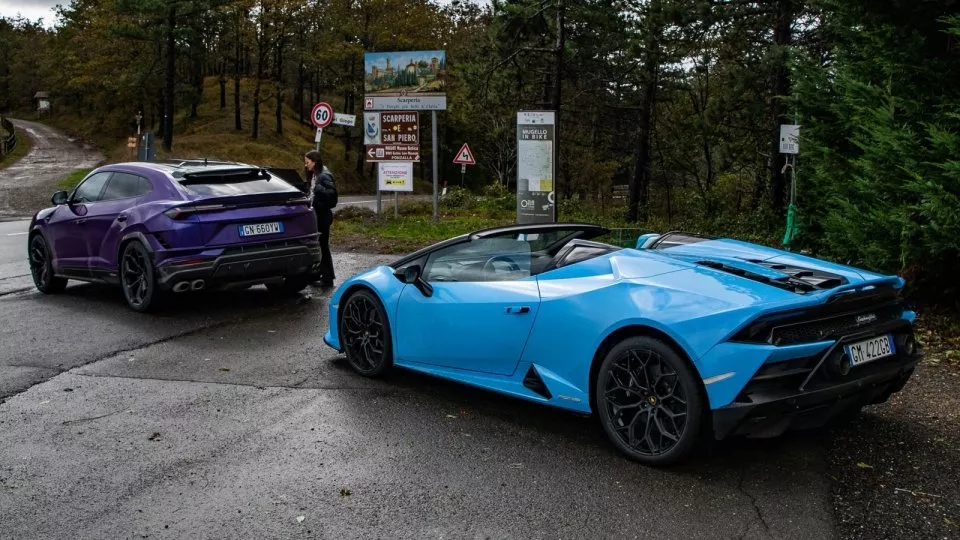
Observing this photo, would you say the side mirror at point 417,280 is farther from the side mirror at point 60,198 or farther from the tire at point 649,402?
the side mirror at point 60,198

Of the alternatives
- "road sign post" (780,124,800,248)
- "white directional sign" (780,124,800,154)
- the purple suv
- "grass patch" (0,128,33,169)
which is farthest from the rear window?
"grass patch" (0,128,33,169)

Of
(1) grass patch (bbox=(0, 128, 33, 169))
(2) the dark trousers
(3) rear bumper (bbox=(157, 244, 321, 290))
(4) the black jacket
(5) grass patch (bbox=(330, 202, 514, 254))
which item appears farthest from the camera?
(1) grass patch (bbox=(0, 128, 33, 169))

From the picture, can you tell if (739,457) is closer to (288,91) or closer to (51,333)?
(51,333)

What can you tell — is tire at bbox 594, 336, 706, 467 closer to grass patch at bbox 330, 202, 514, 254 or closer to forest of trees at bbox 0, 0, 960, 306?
forest of trees at bbox 0, 0, 960, 306

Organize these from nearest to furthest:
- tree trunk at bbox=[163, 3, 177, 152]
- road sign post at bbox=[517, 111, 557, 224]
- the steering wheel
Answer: the steering wheel → road sign post at bbox=[517, 111, 557, 224] → tree trunk at bbox=[163, 3, 177, 152]

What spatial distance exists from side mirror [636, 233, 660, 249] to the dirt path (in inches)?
952

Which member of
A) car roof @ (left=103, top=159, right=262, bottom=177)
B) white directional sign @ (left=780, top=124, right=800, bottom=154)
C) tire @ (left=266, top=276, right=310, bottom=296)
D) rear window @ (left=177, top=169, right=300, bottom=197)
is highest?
white directional sign @ (left=780, top=124, right=800, bottom=154)

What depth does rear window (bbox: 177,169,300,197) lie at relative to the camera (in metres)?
8.83

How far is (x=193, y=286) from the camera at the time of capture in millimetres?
8562

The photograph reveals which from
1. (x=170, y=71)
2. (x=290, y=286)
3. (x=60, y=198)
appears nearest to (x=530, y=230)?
(x=290, y=286)

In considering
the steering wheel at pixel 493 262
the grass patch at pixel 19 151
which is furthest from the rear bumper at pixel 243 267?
the grass patch at pixel 19 151

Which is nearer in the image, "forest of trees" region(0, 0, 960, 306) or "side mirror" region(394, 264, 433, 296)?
"side mirror" region(394, 264, 433, 296)

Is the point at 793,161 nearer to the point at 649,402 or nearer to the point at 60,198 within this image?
the point at 649,402

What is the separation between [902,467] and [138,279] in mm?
7736
